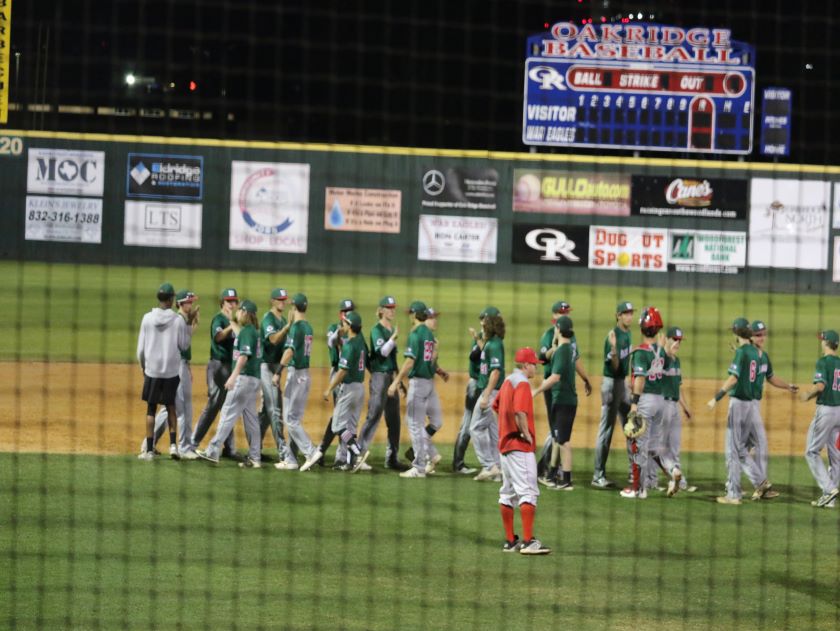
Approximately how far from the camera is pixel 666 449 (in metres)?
10.7

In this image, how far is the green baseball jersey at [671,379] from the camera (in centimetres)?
1064

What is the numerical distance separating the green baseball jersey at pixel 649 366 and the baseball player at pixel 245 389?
331cm

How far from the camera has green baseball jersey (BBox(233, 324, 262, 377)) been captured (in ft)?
35.9

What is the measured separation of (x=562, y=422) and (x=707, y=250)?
19.0m

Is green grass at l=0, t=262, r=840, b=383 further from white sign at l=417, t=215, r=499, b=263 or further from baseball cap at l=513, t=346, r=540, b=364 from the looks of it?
baseball cap at l=513, t=346, r=540, b=364

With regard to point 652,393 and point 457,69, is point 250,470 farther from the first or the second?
point 457,69

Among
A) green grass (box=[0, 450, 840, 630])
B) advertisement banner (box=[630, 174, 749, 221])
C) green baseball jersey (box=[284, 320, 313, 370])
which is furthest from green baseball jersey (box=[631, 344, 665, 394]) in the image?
advertisement banner (box=[630, 174, 749, 221])

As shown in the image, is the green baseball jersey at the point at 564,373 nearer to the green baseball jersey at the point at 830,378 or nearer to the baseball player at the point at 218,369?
the green baseball jersey at the point at 830,378

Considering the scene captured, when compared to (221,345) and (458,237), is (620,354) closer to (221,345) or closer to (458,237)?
(221,345)

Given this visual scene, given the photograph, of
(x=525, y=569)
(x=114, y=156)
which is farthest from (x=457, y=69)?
(x=525, y=569)

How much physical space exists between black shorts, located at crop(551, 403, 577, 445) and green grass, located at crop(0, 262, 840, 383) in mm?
8245

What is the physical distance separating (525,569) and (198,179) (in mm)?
21346

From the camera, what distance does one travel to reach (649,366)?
10500mm

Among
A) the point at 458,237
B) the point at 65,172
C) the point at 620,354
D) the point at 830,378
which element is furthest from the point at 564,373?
the point at 65,172
